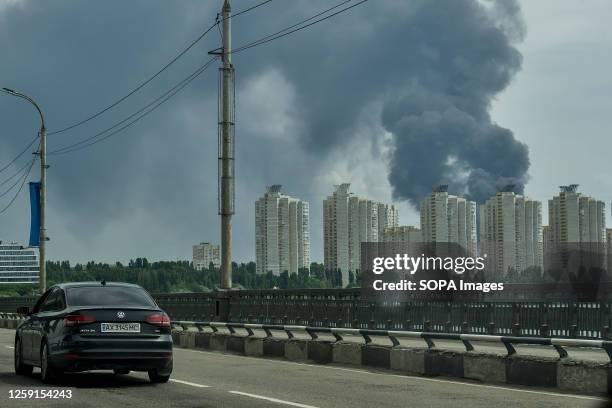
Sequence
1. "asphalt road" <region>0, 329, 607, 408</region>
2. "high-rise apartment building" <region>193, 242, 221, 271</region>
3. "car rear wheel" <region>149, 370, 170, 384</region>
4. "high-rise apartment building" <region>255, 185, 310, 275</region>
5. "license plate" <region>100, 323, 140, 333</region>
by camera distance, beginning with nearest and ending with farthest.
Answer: "asphalt road" <region>0, 329, 607, 408</region>
"license plate" <region>100, 323, 140, 333</region>
"car rear wheel" <region>149, 370, 170, 384</region>
"high-rise apartment building" <region>255, 185, 310, 275</region>
"high-rise apartment building" <region>193, 242, 221, 271</region>

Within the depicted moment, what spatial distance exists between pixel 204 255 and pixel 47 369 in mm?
116036

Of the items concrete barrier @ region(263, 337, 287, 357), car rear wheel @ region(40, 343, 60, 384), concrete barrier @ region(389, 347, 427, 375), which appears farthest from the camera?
concrete barrier @ region(263, 337, 287, 357)

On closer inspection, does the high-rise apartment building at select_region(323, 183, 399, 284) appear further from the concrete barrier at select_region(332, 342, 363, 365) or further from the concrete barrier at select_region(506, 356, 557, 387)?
the concrete barrier at select_region(506, 356, 557, 387)

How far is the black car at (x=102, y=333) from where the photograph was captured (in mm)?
13914

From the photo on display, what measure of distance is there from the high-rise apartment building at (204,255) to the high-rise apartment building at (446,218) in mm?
25438

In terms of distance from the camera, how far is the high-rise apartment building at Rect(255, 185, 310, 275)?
3484 inches

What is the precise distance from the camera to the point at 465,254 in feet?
126

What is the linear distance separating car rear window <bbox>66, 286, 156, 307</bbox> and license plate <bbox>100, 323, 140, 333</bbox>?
0.41m

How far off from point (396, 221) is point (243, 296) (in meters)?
84.5

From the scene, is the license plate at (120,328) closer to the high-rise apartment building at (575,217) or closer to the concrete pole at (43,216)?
the concrete pole at (43,216)

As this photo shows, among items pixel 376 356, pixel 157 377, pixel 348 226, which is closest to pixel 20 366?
pixel 157 377

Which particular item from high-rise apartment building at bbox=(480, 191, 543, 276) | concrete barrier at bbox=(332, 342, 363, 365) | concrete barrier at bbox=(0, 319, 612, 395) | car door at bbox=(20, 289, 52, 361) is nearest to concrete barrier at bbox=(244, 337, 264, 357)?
concrete barrier at bbox=(0, 319, 612, 395)

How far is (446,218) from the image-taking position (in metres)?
122

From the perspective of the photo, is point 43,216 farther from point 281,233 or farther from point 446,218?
point 446,218
